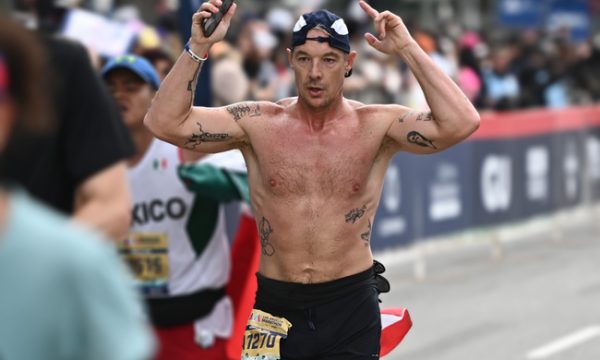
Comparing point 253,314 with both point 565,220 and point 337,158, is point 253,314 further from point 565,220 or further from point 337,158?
point 565,220

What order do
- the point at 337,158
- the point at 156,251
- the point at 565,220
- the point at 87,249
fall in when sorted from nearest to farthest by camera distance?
the point at 87,249
the point at 337,158
the point at 156,251
the point at 565,220

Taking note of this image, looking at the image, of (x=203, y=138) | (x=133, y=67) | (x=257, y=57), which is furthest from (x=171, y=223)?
(x=257, y=57)

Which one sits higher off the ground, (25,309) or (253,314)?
(25,309)

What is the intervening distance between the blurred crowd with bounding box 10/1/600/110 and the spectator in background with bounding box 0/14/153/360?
597 centimetres

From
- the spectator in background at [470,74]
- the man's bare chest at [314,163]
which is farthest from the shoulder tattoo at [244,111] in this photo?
the spectator in background at [470,74]

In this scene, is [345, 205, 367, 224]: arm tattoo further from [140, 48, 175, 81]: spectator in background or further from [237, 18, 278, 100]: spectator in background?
[237, 18, 278, 100]: spectator in background

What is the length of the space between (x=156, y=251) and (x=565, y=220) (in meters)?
12.1

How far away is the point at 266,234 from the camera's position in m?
5.25

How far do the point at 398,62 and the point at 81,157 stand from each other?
49.0 feet

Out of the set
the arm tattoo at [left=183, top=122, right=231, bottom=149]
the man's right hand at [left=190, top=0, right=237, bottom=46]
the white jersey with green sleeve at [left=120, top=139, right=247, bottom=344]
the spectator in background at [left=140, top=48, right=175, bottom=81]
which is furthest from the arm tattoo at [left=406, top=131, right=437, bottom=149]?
the spectator in background at [left=140, top=48, right=175, bottom=81]

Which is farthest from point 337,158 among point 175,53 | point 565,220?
point 565,220

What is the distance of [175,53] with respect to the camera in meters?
11.9

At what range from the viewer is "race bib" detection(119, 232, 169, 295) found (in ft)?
20.7

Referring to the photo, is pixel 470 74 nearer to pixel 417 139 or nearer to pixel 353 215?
pixel 417 139
